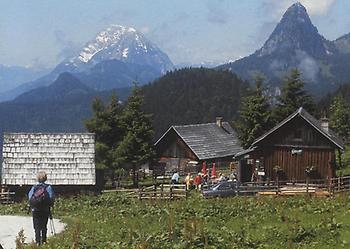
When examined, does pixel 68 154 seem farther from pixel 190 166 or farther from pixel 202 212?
pixel 190 166

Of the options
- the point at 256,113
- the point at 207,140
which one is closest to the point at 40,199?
the point at 256,113

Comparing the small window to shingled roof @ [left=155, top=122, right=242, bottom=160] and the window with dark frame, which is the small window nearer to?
the window with dark frame

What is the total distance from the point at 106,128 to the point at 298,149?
18007 millimetres

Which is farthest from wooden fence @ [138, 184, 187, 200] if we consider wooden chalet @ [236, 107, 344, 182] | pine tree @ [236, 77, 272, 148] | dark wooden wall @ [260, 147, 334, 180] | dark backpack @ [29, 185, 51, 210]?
pine tree @ [236, 77, 272, 148]

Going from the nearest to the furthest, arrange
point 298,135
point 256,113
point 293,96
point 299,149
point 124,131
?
point 299,149, point 298,135, point 256,113, point 124,131, point 293,96

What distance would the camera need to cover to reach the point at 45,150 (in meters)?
40.8

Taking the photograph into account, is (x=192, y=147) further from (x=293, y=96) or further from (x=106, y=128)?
(x=106, y=128)

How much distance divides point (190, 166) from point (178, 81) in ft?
431

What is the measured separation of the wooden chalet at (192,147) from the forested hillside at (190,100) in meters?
77.4

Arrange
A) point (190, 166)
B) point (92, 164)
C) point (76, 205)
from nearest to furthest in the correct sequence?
point (76, 205) → point (92, 164) → point (190, 166)

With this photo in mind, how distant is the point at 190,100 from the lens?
180 meters

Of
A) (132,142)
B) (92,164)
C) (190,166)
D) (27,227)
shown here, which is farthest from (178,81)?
(27,227)

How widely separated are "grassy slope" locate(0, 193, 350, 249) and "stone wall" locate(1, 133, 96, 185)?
34.2 feet

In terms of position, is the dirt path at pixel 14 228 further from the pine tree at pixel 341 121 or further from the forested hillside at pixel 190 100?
the forested hillside at pixel 190 100
